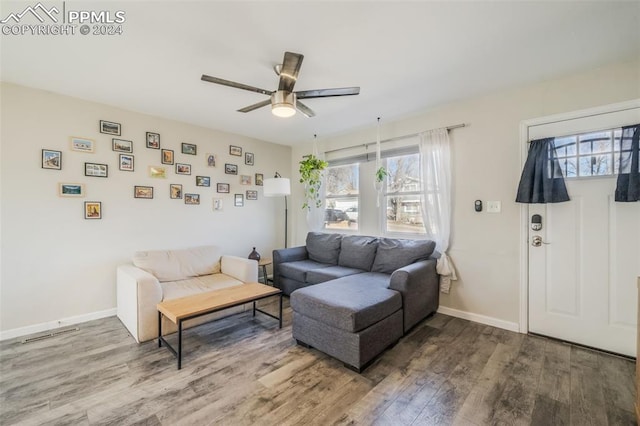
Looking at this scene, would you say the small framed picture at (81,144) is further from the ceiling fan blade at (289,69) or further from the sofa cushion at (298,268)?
the sofa cushion at (298,268)

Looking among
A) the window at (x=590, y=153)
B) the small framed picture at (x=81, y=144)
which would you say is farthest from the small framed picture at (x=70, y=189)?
the window at (x=590, y=153)

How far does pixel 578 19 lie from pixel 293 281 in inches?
143

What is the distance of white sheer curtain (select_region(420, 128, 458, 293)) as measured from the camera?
3094 millimetres

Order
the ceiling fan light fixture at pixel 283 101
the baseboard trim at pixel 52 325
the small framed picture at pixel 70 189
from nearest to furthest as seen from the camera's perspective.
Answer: the ceiling fan light fixture at pixel 283 101 < the baseboard trim at pixel 52 325 < the small framed picture at pixel 70 189

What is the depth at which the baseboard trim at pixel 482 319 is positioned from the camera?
108 inches

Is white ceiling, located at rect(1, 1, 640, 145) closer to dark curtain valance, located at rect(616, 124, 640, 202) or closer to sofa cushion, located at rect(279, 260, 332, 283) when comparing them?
dark curtain valance, located at rect(616, 124, 640, 202)

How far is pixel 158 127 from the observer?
3484 mm

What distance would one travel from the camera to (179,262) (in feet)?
10.7

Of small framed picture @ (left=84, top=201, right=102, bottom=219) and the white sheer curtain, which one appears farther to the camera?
the white sheer curtain

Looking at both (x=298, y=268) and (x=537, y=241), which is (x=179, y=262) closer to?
(x=298, y=268)

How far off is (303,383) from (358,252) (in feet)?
6.37

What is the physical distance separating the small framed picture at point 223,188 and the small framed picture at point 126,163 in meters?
1.13

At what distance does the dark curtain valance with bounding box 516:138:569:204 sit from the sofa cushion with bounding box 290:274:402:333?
5.34 ft

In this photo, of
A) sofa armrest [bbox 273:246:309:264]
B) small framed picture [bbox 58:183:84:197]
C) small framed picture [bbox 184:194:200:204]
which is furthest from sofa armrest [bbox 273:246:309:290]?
small framed picture [bbox 58:183:84:197]
